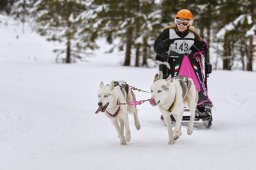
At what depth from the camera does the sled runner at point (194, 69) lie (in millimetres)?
7488

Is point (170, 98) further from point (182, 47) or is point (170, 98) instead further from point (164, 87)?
point (182, 47)

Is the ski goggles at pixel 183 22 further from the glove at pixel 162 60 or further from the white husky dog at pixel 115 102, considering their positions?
the white husky dog at pixel 115 102

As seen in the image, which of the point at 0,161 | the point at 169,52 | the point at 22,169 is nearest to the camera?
the point at 22,169

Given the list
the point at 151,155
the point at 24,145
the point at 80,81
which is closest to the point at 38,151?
the point at 24,145

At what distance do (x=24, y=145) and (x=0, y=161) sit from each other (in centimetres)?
95

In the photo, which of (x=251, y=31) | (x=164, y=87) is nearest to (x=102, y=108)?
(x=164, y=87)

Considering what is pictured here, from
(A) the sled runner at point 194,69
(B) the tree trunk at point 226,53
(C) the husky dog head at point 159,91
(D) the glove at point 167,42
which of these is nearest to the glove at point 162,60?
(A) the sled runner at point 194,69

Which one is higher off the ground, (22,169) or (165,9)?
(165,9)

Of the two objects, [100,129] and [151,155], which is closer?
[151,155]

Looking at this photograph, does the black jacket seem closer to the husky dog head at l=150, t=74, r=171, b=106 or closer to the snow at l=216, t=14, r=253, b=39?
the husky dog head at l=150, t=74, r=171, b=106

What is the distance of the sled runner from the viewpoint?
749 cm

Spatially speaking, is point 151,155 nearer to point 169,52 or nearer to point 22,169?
point 22,169

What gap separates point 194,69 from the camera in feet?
24.7

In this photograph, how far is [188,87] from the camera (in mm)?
6703
